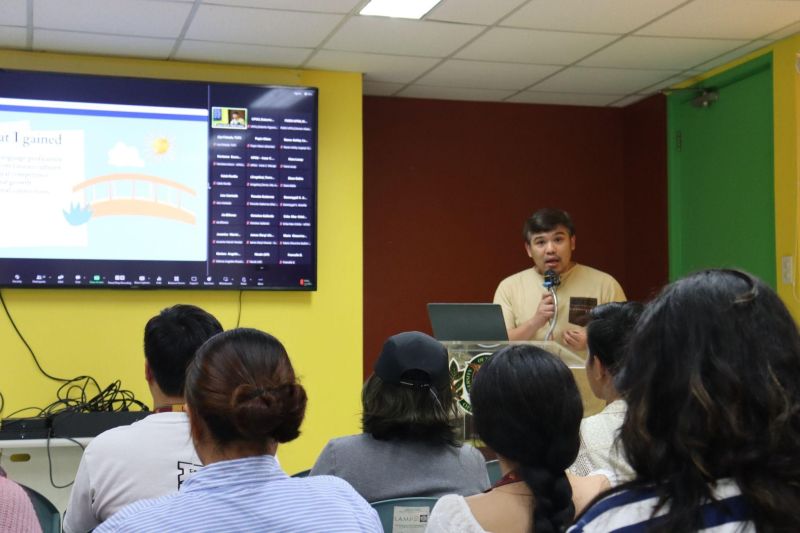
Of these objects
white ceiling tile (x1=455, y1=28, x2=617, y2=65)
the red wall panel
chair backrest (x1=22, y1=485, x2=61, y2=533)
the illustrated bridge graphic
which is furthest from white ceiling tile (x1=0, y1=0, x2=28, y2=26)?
chair backrest (x1=22, y1=485, x2=61, y2=533)

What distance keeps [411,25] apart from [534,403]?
125 inches

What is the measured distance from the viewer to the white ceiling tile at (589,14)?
4.19m

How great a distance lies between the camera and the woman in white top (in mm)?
2299

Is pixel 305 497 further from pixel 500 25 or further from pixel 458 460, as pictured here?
pixel 500 25

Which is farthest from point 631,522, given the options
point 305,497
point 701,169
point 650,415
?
point 701,169

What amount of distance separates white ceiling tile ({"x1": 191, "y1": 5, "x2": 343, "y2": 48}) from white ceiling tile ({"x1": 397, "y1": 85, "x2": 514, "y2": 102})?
4.08ft

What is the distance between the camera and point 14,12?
423 centimetres

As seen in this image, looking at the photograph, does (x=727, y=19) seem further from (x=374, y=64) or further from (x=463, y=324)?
(x=463, y=324)

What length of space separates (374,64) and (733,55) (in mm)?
1986

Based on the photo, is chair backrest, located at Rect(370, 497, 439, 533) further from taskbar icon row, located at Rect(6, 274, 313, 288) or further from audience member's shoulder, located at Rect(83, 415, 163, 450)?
taskbar icon row, located at Rect(6, 274, 313, 288)

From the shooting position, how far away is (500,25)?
14.8 feet

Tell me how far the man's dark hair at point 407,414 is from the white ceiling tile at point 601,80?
3.55m

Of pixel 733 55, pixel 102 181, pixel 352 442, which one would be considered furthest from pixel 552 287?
pixel 102 181

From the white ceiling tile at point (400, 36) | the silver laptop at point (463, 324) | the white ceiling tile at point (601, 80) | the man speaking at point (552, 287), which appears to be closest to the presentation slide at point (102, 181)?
the white ceiling tile at point (400, 36)
